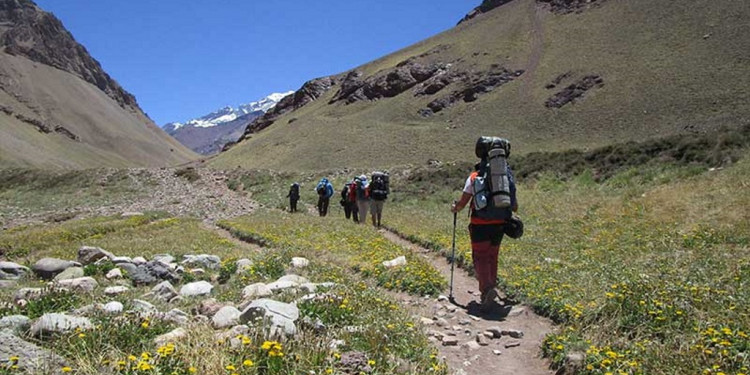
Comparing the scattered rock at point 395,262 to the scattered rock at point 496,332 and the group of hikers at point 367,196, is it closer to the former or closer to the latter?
the scattered rock at point 496,332

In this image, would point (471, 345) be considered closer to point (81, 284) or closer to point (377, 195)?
point (81, 284)

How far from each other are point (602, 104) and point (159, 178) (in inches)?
2386

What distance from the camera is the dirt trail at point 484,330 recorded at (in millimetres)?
5723

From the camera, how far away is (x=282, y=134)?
357 feet

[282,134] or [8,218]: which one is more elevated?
[282,134]

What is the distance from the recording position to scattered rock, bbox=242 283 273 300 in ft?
24.3

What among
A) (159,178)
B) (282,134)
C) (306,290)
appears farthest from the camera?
(282,134)

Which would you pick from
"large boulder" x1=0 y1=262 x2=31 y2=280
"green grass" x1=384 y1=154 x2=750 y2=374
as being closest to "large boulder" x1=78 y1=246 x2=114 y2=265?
"large boulder" x1=0 y1=262 x2=31 y2=280

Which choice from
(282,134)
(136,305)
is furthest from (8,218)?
(282,134)

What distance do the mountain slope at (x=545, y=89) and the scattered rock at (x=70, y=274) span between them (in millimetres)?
53487

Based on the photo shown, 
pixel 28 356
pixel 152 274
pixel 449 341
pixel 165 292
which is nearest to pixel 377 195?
pixel 152 274

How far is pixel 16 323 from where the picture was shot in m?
5.22

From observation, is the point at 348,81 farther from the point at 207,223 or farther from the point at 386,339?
the point at 386,339

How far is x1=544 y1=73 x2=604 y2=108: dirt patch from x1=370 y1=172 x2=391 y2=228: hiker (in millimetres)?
62708
